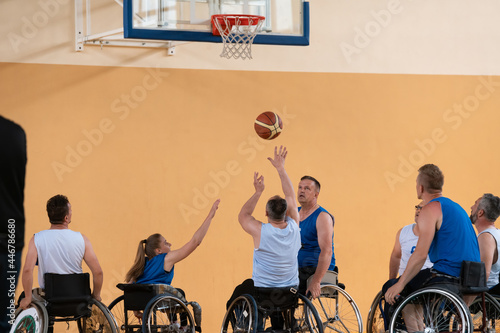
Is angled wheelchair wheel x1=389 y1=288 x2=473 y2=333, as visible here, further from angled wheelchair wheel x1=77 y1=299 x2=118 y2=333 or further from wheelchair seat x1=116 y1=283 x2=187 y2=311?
angled wheelchair wheel x1=77 y1=299 x2=118 y2=333

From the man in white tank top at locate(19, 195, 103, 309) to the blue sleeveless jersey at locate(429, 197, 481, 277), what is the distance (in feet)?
7.40

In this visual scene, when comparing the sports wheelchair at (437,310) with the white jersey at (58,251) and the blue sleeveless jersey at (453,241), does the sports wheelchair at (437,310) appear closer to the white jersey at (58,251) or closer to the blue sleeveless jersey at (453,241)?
the blue sleeveless jersey at (453,241)

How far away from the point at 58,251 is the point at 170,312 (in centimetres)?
85

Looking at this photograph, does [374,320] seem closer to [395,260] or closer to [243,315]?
[395,260]

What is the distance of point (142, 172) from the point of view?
6270 millimetres

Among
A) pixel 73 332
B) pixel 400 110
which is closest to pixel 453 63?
pixel 400 110

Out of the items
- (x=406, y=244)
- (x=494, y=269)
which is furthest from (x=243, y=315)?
(x=494, y=269)

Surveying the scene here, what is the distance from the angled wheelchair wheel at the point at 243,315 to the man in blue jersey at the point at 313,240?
0.53 m

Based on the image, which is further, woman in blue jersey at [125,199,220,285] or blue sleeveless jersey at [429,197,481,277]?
woman in blue jersey at [125,199,220,285]

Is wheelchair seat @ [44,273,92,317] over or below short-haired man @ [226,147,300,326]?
below

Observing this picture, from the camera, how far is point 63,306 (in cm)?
441

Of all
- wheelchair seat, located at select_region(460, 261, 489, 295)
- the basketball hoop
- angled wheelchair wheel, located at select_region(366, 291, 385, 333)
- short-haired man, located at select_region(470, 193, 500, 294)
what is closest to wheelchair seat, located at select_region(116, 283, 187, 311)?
angled wheelchair wheel, located at select_region(366, 291, 385, 333)

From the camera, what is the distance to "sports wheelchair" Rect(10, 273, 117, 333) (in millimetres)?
4355

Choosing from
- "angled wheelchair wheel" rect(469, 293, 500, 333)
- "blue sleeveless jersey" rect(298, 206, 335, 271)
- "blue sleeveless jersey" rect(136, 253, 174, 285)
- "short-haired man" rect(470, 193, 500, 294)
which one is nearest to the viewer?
"angled wheelchair wheel" rect(469, 293, 500, 333)
